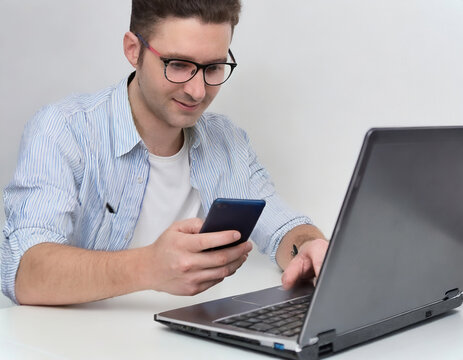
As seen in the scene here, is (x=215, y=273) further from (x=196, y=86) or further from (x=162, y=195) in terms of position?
(x=162, y=195)

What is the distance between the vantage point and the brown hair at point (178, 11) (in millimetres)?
1821

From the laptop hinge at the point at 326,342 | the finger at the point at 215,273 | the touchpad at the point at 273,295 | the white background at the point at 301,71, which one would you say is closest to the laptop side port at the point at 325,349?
the laptop hinge at the point at 326,342

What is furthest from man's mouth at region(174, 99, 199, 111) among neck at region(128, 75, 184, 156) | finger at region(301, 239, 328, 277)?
finger at region(301, 239, 328, 277)

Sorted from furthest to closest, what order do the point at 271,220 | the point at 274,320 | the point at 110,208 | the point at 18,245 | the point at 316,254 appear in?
the point at 271,220, the point at 110,208, the point at 18,245, the point at 316,254, the point at 274,320

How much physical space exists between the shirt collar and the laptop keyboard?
793 mm

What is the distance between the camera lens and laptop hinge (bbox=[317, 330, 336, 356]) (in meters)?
1.01

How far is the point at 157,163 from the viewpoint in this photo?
6.54 feet

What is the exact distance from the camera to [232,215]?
49.9 inches

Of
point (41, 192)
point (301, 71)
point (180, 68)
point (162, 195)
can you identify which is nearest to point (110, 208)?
point (162, 195)

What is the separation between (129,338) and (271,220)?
0.92m

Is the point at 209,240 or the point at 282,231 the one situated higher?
the point at 209,240

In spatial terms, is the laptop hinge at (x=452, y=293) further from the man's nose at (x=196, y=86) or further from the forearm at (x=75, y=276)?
the man's nose at (x=196, y=86)

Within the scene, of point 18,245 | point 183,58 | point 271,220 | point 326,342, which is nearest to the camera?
point 326,342

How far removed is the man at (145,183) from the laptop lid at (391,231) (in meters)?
0.30
